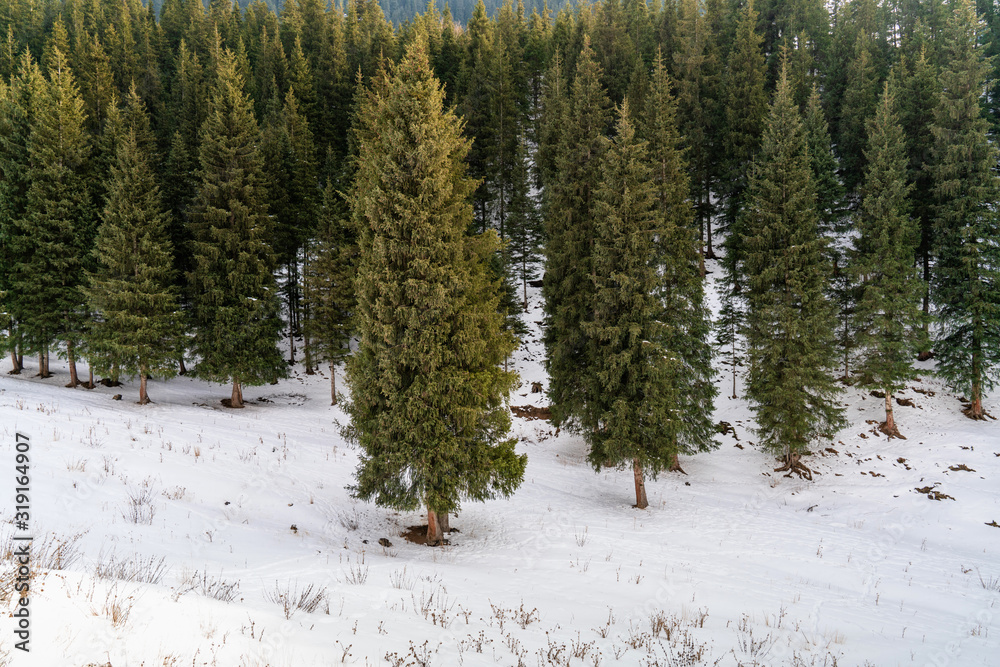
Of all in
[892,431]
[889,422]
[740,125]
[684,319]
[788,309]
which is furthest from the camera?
[740,125]

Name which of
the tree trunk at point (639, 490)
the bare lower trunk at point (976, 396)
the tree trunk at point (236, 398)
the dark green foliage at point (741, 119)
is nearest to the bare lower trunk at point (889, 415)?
the bare lower trunk at point (976, 396)

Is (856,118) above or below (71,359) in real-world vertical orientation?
above

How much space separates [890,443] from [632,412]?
50.7 feet

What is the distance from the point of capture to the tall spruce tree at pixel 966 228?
77.4ft

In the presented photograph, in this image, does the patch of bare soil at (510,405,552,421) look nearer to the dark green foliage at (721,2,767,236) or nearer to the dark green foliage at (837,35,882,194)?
the dark green foliage at (721,2,767,236)

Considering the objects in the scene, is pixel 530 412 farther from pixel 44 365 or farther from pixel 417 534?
pixel 44 365

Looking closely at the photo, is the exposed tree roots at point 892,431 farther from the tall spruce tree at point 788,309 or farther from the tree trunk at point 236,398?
the tree trunk at point 236,398

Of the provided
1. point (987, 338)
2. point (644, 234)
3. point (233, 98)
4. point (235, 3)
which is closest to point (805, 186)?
point (644, 234)

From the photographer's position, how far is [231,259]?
23797mm

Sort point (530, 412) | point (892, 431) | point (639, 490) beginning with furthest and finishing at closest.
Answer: point (530, 412) < point (892, 431) < point (639, 490)

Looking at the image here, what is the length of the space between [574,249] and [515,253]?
19.1 meters

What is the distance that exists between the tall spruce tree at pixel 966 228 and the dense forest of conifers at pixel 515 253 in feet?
0.45

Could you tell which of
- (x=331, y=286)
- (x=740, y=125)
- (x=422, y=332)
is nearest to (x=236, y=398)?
(x=331, y=286)

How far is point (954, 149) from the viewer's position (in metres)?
24.8
